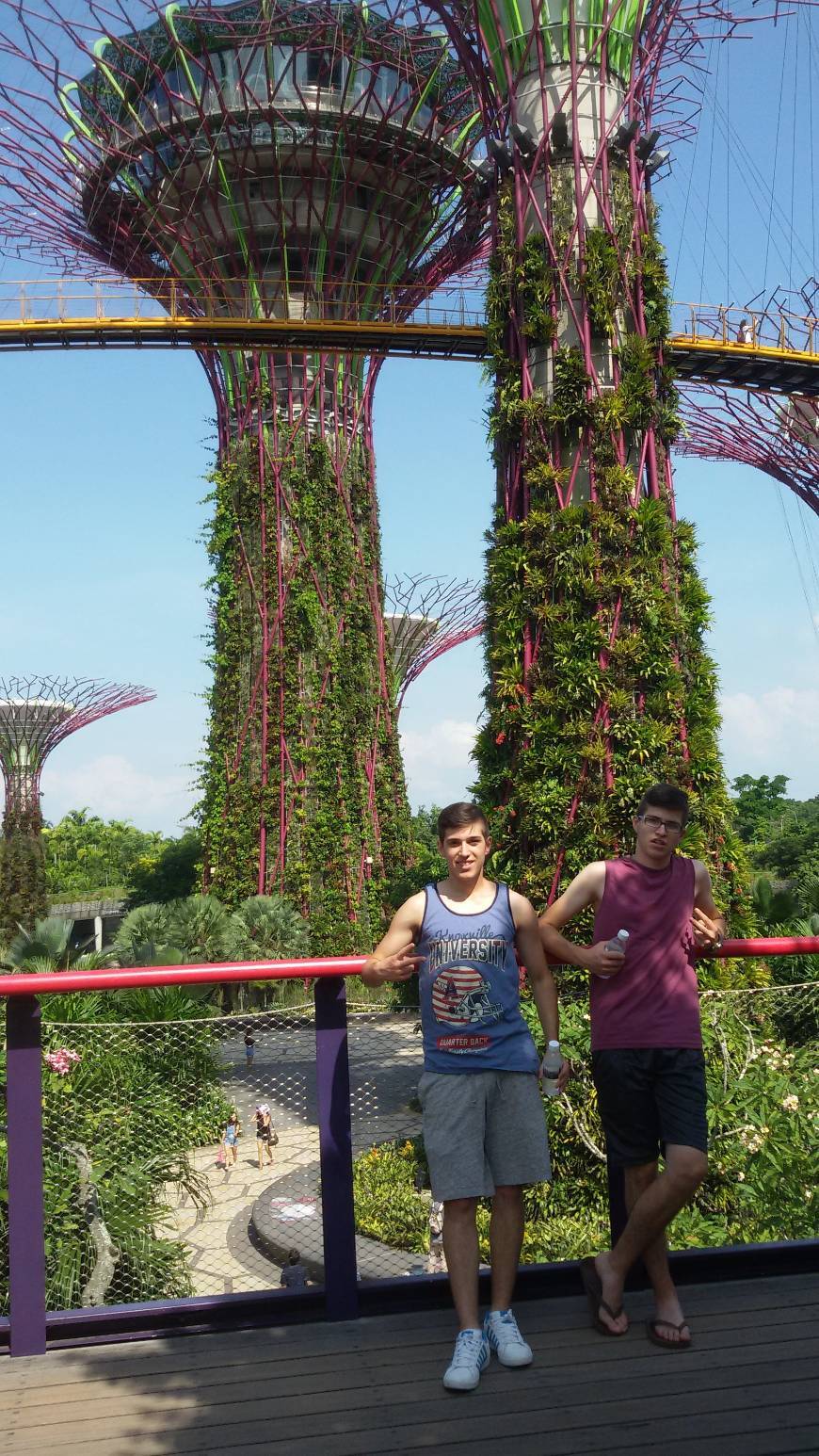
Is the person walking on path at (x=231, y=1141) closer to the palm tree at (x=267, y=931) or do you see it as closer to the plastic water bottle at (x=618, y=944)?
the plastic water bottle at (x=618, y=944)

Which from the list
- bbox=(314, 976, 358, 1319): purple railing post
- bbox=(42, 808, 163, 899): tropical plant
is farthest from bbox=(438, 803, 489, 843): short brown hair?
bbox=(42, 808, 163, 899): tropical plant

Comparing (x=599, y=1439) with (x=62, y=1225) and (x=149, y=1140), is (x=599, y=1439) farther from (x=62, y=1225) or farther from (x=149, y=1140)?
(x=149, y=1140)

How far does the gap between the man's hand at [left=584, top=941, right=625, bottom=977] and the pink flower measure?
3.47 m

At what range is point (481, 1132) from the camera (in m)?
2.97

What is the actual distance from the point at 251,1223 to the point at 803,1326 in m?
4.18

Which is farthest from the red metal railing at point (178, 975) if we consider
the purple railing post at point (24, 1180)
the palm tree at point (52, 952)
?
the palm tree at point (52, 952)

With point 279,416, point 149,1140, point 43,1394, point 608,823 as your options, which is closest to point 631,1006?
point 43,1394

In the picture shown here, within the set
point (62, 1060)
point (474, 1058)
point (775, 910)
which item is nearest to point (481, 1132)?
point (474, 1058)

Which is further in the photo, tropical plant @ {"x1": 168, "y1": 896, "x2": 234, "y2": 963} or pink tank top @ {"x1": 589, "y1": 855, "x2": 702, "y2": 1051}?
tropical plant @ {"x1": 168, "y1": 896, "x2": 234, "y2": 963}

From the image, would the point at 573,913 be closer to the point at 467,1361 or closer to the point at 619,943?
the point at 619,943

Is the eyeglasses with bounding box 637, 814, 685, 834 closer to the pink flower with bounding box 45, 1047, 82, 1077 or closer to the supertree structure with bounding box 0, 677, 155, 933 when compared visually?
the pink flower with bounding box 45, 1047, 82, 1077

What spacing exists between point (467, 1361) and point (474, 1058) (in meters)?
0.67

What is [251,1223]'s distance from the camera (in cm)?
655

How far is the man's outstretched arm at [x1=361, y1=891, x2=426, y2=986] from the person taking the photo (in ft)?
9.80
